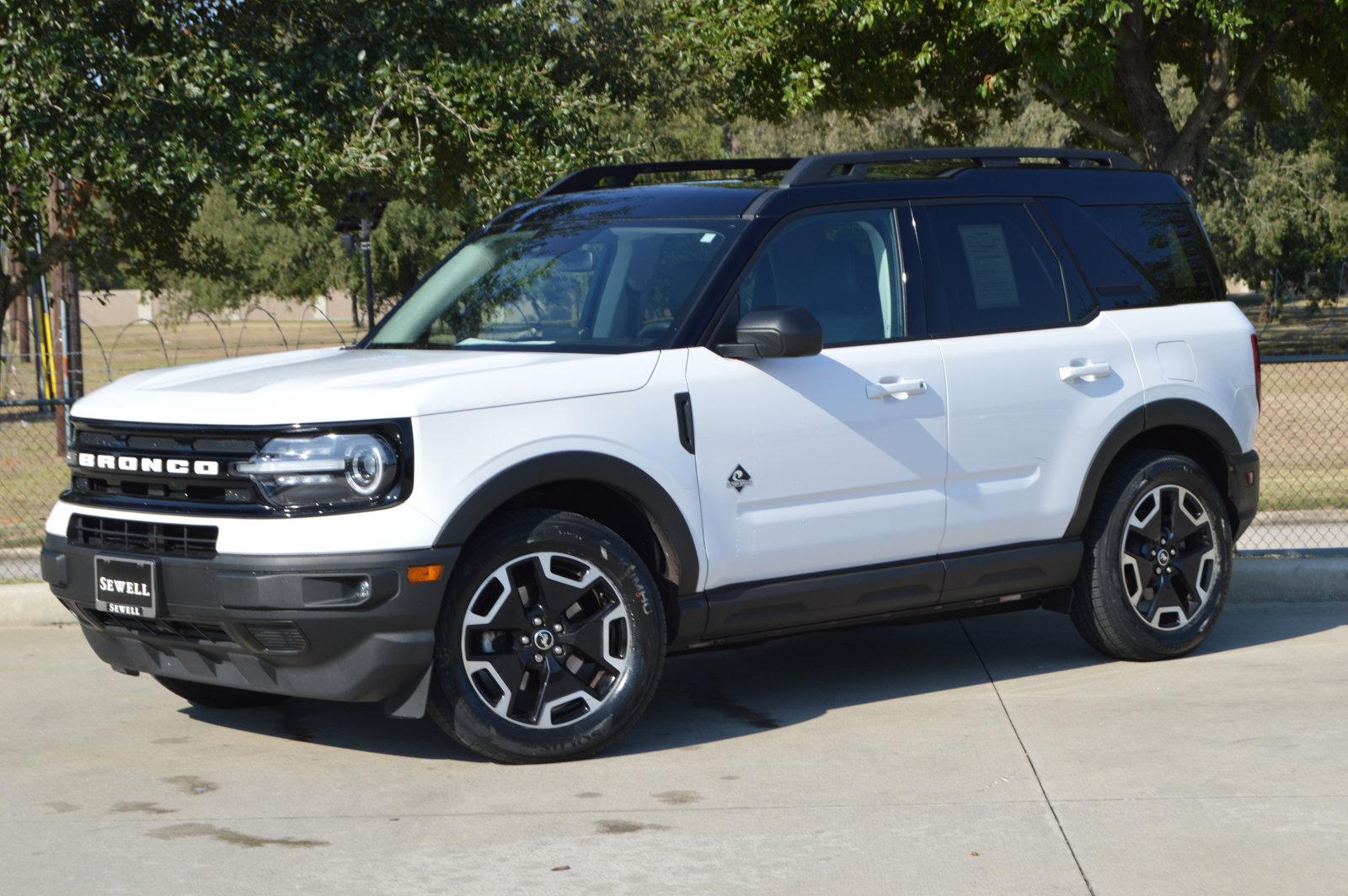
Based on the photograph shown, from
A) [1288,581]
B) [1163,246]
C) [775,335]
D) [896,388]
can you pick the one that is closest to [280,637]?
[775,335]

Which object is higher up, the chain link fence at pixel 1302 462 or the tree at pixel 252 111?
the tree at pixel 252 111

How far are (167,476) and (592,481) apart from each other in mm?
1397

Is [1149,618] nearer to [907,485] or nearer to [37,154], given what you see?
[907,485]

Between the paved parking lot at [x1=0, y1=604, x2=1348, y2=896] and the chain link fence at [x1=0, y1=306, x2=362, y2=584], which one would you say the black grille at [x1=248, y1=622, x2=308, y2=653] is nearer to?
the paved parking lot at [x1=0, y1=604, x2=1348, y2=896]

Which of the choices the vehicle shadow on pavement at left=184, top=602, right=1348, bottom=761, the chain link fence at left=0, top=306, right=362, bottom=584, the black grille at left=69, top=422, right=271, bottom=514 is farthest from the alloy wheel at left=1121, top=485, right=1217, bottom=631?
the chain link fence at left=0, top=306, right=362, bottom=584

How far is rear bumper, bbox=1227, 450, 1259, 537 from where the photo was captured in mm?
7430

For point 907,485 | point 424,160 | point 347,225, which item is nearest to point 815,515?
point 907,485

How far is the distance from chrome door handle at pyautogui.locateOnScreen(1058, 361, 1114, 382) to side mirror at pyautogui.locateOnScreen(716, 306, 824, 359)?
51.6 inches

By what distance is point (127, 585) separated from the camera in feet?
18.2

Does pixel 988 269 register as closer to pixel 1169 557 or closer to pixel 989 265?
pixel 989 265

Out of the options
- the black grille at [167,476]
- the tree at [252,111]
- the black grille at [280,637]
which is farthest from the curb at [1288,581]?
the tree at [252,111]

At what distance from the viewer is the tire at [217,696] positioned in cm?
657

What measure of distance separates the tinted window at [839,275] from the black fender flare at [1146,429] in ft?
3.62

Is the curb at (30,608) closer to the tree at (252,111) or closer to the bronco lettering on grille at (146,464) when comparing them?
the bronco lettering on grille at (146,464)
